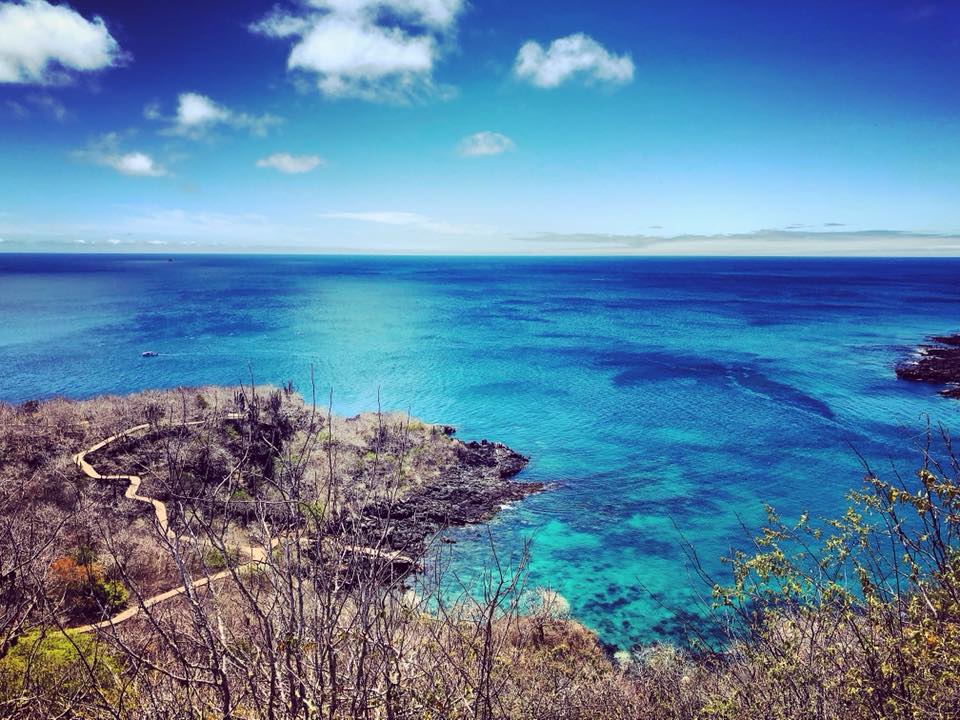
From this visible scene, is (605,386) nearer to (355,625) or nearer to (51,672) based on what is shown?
(51,672)

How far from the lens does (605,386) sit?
53.0 metres

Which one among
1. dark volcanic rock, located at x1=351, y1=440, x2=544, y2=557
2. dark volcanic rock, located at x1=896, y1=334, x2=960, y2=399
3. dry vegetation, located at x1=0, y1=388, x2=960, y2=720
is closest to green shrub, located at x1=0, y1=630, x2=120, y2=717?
dry vegetation, located at x1=0, y1=388, x2=960, y2=720

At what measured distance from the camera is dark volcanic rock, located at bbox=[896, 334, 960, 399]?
51.0 meters

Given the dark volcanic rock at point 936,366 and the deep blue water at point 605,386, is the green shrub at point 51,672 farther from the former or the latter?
the dark volcanic rock at point 936,366

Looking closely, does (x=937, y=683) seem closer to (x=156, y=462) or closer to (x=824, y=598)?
(x=824, y=598)

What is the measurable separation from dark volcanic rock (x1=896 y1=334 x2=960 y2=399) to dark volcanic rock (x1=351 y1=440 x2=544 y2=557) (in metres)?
40.6

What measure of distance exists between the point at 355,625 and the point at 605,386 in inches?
1914

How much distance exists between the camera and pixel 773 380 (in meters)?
53.2

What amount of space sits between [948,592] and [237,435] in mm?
35161

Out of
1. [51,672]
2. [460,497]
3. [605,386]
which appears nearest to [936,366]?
[605,386]

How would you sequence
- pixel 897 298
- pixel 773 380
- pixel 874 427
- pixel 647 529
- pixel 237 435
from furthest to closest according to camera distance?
pixel 897 298 < pixel 773 380 < pixel 874 427 < pixel 237 435 < pixel 647 529

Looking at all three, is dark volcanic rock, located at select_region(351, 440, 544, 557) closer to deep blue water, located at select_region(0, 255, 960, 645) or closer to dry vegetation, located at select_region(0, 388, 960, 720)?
dry vegetation, located at select_region(0, 388, 960, 720)

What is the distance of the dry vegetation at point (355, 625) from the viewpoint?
6062mm

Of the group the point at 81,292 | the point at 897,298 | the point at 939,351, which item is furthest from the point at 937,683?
the point at 81,292
